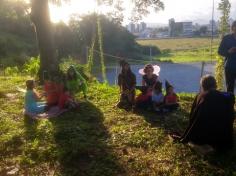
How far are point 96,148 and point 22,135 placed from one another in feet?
5.71

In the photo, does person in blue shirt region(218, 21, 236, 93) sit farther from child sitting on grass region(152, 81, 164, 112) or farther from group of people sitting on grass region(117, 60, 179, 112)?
child sitting on grass region(152, 81, 164, 112)

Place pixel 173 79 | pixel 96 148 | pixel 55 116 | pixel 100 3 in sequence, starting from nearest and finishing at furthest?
pixel 96 148 < pixel 55 116 < pixel 100 3 < pixel 173 79

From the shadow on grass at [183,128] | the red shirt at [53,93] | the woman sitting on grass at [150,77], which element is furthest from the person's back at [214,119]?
the red shirt at [53,93]

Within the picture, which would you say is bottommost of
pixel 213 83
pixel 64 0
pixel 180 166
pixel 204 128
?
pixel 180 166

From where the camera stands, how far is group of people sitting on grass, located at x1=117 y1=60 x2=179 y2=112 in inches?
357

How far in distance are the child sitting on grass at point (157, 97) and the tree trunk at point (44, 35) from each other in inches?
189

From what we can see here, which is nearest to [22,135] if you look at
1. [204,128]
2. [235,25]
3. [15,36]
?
[204,128]

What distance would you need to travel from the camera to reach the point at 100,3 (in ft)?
43.3

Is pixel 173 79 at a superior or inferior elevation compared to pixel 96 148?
inferior

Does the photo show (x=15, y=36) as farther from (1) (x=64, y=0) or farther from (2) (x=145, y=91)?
(2) (x=145, y=91)

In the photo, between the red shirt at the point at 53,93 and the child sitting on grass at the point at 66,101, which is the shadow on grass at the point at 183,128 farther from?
the red shirt at the point at 53,93

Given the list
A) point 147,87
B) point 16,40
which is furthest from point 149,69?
point 16,40

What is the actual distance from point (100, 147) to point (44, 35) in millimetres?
6670

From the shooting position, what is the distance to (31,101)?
361 inches
